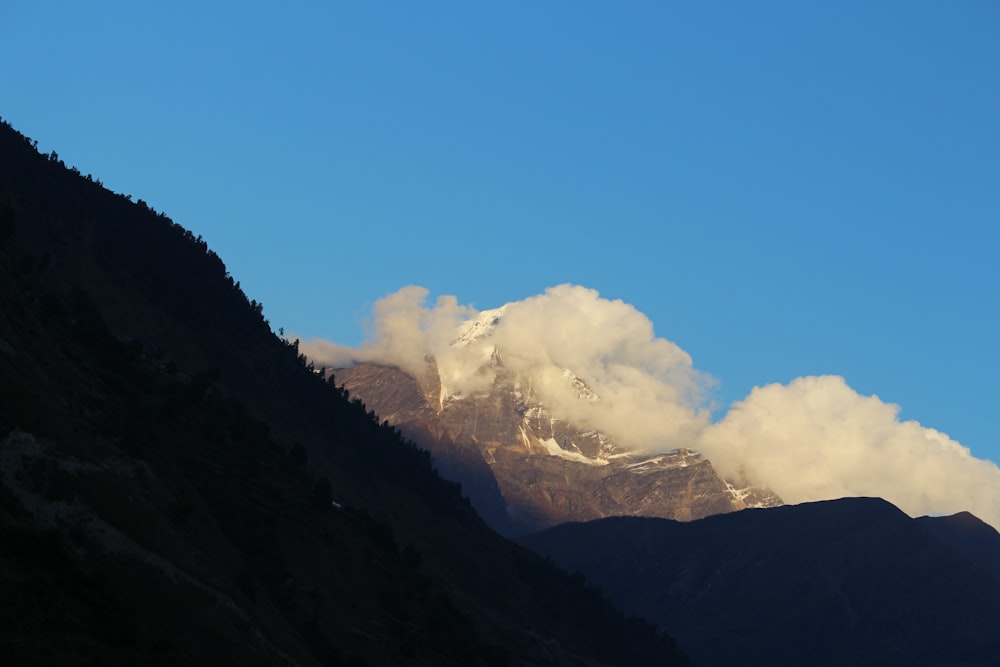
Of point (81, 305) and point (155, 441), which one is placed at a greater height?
point (81, 305)

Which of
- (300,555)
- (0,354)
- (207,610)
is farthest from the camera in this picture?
(300,555)

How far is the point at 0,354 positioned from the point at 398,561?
3978 inches

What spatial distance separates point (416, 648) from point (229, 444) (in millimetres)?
44476

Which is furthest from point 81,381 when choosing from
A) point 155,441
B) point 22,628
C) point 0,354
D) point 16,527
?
point 22,628

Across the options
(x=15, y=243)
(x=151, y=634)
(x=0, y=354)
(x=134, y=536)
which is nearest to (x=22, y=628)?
(x=151, y=634)

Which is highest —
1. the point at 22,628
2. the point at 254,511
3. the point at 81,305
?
the point at 81,305

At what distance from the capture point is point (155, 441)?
142250 millimetres

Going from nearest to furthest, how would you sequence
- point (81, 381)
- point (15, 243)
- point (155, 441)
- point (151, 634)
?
point (151, 634) → point (81, 381) → point (155, 441) → point (15, 243)

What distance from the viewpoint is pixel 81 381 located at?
435 ft

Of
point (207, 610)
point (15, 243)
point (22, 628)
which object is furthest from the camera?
point (15, 243)

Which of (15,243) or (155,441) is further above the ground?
(15,243)

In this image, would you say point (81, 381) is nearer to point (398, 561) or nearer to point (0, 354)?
point (0, 354)

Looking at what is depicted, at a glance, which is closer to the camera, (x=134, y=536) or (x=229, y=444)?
(x=134, y=536)

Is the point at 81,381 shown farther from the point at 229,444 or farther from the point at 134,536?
the point at 229,444
